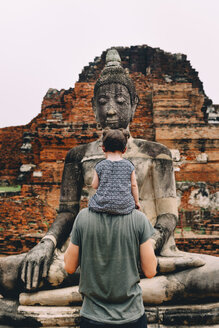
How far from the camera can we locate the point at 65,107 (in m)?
13.7

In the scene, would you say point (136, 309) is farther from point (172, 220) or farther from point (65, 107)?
point (65, 107)

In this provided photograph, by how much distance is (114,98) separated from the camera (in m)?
3.11

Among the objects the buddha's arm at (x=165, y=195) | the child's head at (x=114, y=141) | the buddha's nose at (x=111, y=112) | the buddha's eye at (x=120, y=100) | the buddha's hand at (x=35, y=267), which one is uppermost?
the buddha's eye at (x=120, y=100)

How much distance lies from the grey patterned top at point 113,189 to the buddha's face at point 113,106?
1.38 meters

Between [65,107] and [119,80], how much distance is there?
10882mm

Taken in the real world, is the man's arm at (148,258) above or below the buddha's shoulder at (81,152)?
below

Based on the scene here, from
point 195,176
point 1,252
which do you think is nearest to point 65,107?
point 195,176

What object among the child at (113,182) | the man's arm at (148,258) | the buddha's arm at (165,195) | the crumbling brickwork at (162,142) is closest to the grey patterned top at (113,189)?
the child at (113,182)

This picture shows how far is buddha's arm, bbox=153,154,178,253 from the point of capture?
292 cm

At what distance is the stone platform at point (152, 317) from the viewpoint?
222 cm

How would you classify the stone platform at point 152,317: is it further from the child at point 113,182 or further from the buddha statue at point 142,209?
the child at point 113,182

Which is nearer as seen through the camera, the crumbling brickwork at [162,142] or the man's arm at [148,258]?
the man's arm at [148,258]

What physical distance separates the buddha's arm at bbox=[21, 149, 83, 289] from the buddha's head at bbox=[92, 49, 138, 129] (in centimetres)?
62

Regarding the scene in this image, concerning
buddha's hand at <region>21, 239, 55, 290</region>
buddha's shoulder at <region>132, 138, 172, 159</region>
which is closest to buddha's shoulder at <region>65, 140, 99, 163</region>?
buddha's shoulder at <region>132, 138, 172, 159</region>
